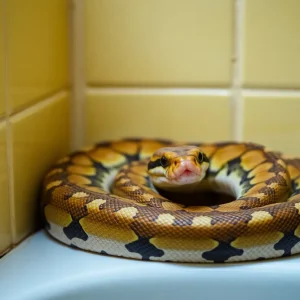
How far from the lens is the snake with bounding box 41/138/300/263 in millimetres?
940

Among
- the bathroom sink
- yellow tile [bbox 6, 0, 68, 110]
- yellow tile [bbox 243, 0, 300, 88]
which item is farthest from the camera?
yellow tile [bbox 243, 0, 300, 88]

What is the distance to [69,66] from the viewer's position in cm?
134

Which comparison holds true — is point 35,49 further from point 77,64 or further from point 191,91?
point 191,91

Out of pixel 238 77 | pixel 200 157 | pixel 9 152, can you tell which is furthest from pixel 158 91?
pixel 9 152

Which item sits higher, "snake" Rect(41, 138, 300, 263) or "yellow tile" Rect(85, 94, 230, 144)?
"yellow tile" Rect(85, 94, 230, 144)

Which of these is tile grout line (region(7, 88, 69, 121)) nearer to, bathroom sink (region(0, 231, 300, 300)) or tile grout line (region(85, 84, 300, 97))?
tile grout line (region(85, 84, 300, 97))

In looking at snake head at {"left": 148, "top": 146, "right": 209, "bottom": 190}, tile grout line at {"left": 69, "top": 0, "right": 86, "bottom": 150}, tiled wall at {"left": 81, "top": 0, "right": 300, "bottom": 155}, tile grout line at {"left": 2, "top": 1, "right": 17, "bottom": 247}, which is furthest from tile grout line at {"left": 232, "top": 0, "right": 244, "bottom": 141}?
tile grout line at {"left": 2, "top": 1, "right": 17, "bottom": 247}

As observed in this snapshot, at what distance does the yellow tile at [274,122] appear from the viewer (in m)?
1.28

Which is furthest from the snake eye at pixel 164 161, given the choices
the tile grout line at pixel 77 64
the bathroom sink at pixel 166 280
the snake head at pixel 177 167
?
the tile grout line at pixel 77 64

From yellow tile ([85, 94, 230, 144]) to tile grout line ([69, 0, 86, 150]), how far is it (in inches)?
0.7

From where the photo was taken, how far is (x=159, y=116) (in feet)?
4.39

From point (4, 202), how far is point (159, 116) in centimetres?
44

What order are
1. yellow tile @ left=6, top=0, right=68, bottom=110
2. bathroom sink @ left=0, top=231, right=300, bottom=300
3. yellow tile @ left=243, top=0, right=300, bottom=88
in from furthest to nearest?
yellow tile @ left=243, top=0, right=300, bottom=88 → yellow tile @ left=6, top=0, right=68, bottom=110 → bathroom sink @ left=0, top=231, right=300, bottom=300

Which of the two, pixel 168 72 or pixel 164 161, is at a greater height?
pixel 168 72
